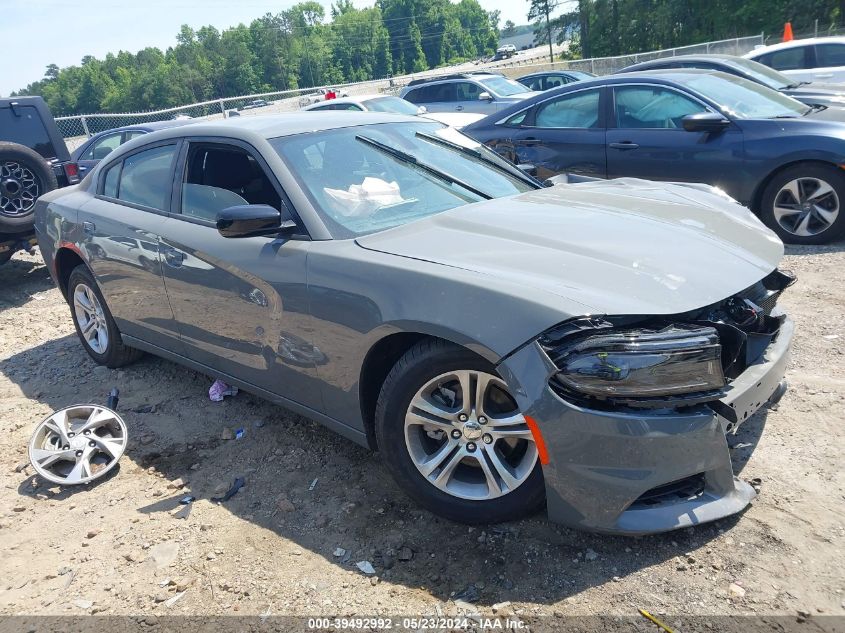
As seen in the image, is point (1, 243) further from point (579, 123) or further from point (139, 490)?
point (579, 123)

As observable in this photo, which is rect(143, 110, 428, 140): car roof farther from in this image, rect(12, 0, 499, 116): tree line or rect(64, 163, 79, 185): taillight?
rect(12, 0, 499, 116): tree line

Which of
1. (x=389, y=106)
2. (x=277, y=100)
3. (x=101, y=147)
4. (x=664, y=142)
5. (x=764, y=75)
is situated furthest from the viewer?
(x=277, y=100)

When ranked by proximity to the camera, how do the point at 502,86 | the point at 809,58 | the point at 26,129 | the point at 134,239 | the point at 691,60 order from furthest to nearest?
the point at 502,86, the point at 809,58, the point at 691,60, the point at 26,129, the point at 134,239

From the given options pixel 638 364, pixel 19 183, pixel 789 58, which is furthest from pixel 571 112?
pixel 789 58

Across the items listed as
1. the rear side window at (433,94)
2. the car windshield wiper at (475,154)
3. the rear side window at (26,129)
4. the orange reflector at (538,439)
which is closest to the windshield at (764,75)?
the car windshield wiper at (475,154)

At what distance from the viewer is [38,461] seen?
3537 mm

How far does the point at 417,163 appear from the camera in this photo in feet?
11.9

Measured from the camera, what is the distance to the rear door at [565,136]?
7.09 metres

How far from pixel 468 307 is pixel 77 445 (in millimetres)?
2437

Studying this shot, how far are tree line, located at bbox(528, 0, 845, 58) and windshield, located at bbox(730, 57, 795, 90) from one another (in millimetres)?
27002

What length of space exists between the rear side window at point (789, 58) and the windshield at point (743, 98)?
681cm

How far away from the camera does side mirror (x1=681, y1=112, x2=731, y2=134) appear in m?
6.18

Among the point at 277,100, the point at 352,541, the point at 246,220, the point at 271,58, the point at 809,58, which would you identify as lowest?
the point at 352,541

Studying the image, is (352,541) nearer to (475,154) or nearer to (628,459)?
(628,459)
